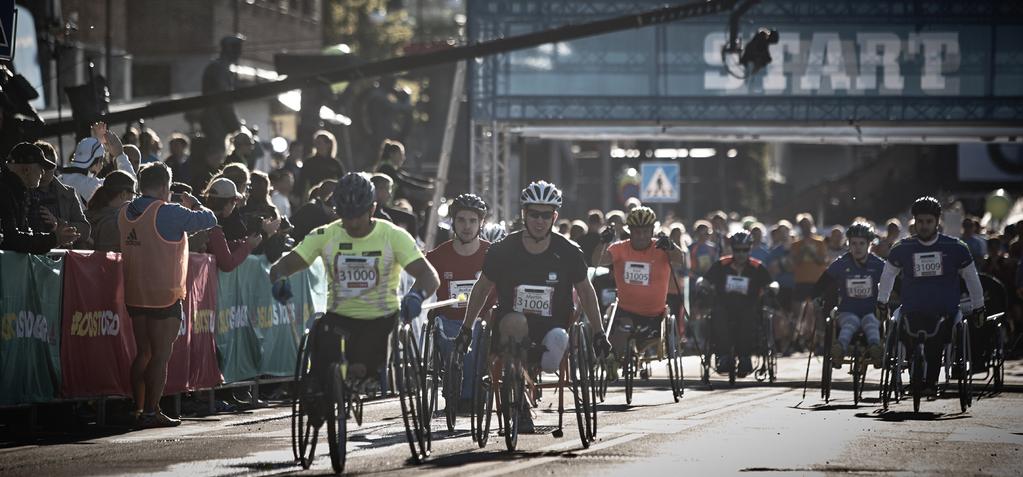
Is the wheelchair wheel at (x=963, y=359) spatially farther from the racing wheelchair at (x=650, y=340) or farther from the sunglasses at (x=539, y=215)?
the sunglasses at (x=539, y=215)

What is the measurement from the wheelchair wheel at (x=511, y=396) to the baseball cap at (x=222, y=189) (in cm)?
451

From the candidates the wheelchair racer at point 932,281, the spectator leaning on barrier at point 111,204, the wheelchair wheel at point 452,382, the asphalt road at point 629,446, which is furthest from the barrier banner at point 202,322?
the wheelchair racer at point 932,281

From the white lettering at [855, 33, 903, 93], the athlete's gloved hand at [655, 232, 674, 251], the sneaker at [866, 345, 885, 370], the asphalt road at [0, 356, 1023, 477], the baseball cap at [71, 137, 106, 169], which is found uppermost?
the white lettering at [855, 33, 903, 93]

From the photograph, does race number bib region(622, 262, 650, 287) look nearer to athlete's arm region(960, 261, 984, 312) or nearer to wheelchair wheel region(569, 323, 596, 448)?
athlete's arm region(960, 261, 984, 312)

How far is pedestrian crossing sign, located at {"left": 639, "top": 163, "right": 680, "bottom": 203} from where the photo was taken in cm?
3750

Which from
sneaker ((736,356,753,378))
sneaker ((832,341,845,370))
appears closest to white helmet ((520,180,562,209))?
sneaker ((832,341,845,370))

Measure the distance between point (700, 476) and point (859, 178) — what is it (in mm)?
61225

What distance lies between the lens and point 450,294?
51.2 ft

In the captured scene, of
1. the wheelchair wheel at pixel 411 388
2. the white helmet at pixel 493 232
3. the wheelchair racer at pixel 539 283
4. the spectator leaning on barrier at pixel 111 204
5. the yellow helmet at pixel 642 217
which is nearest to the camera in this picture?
the wheelchair wheel at pixel 411 388

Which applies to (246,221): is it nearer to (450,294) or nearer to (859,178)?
(450,294)

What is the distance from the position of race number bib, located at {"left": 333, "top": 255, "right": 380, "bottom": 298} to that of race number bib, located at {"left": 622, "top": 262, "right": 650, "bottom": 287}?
811 centimetres

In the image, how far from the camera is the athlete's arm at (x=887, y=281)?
1709cm

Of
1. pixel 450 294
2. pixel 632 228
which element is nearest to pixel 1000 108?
pixel 632 228

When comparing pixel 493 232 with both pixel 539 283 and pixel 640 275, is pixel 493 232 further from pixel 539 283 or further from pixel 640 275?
pixel 539 283
